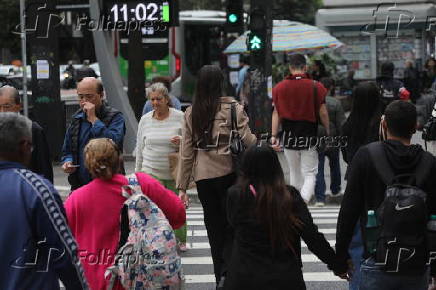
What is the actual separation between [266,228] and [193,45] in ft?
109

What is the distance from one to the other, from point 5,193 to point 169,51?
2979 cm

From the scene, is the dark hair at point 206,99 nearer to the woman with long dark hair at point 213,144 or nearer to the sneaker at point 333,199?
the woman with long dark hair at point 213,144

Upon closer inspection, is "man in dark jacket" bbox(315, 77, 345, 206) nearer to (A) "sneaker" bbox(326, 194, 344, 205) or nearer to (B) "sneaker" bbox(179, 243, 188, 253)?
(A) "sneaker" bbox(326, 194, 344, 205)

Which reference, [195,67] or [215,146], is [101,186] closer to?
[215,146]

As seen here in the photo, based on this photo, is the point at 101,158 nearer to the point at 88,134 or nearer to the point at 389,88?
the point at 88,134

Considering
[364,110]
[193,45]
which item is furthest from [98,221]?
[193,45]

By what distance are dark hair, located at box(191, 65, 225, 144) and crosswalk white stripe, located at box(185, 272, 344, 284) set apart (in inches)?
67.5

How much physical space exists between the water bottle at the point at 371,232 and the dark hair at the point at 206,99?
255 centimetres

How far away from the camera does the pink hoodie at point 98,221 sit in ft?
18.5

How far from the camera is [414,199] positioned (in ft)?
16.3

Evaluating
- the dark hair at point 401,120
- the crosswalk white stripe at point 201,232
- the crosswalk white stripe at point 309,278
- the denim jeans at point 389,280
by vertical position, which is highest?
the dark hair at point 401,120

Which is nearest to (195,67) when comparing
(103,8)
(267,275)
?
(103,8)

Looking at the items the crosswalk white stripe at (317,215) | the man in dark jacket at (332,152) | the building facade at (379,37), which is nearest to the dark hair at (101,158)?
the crosswalk white stripe at (317,215)

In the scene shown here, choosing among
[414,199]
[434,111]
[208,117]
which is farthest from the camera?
[434,111]
